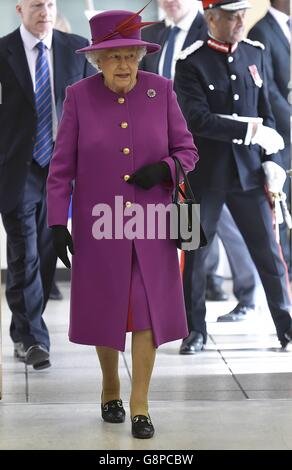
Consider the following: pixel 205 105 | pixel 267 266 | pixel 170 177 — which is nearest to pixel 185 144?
pixel 170 177

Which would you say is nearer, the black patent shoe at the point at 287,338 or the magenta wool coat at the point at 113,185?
the magenta wool coat at the point at 113,185

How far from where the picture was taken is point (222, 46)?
5273 mm

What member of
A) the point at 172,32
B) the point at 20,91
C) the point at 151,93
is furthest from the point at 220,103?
the point at 151,93

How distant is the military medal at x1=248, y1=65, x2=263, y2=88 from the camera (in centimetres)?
529

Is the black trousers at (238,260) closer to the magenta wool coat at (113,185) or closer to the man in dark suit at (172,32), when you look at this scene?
the man in dark suit at (172,32)

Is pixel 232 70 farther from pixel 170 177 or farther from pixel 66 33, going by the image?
pixel 170 177

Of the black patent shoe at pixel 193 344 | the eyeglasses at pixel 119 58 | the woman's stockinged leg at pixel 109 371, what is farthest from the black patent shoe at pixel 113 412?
the eyeglasses at pixel 119 58

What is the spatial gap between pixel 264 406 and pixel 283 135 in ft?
3.82

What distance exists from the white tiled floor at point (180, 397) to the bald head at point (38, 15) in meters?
1.33

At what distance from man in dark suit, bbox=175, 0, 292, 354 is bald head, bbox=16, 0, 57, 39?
1.75ft

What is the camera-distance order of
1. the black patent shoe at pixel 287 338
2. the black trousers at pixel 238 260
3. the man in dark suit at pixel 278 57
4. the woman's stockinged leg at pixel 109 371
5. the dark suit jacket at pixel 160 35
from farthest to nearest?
the black trousers at pixel 238 260 → the black patent shoe at pixel 287 338 → the man in dark suit at pixel 278 57 → the dark suit jacket at pixel 160 35 → the woman's stockinged leg at pixel 109 371

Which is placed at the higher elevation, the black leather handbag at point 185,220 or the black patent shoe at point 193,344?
the black leather handbag at point 185,220

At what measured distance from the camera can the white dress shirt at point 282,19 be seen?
5.21 m

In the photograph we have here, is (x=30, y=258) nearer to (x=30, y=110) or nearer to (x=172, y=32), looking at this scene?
(x=30, y=110)
